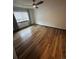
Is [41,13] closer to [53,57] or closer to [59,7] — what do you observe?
[59,7]

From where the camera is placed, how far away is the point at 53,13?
9328 millimetres

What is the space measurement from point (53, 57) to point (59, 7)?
625cm

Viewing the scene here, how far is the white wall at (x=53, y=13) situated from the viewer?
8.61 metres

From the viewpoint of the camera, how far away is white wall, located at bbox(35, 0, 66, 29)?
8610mm

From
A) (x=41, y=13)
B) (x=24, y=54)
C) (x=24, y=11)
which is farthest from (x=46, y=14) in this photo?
(x=24, y=54)

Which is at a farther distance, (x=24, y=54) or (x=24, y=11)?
(x=24, y=11)
